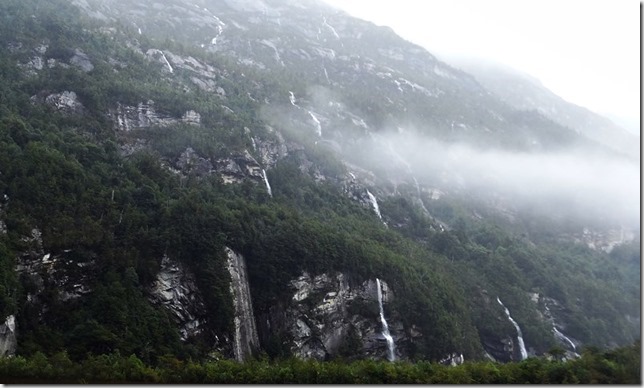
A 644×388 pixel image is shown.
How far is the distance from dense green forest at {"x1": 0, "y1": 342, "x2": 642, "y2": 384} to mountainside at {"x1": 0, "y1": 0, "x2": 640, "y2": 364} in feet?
44.3

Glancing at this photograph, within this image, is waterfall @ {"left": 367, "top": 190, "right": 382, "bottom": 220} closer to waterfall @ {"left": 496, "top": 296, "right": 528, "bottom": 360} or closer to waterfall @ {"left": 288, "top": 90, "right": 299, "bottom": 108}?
waterfall @ {"left": 496, "top": 296, "right": 528, "bottom": 360}

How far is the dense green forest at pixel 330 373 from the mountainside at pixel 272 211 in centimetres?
1349

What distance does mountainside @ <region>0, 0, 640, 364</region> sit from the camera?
4759cm

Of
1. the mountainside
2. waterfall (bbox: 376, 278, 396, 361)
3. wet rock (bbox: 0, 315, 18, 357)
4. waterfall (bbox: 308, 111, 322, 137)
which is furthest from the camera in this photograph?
waterfall (bbox: 308, 111, 322, 137)

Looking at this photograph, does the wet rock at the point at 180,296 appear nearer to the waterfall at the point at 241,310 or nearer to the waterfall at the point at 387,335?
the waterfall at the point at 241,310

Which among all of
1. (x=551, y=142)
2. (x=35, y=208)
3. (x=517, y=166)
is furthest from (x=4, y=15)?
(x=551, y=142)

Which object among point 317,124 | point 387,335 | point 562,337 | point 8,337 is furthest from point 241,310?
point 317,124

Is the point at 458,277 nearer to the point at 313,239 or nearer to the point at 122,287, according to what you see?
the point at 313,239

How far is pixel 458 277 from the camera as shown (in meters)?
79.5

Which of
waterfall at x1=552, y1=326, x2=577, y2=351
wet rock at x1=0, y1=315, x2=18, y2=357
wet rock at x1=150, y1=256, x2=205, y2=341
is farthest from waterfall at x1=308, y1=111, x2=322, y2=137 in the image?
wet rock at x1=0, y1=315, x2=18, y2=357

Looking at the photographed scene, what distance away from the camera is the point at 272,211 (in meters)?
65.2

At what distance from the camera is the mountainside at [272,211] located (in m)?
47.6

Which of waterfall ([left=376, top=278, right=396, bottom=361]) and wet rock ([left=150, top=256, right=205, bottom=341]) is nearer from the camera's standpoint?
wet rock ([left=150, top=256, right=205, bottom=341])

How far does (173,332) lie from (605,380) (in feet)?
108
